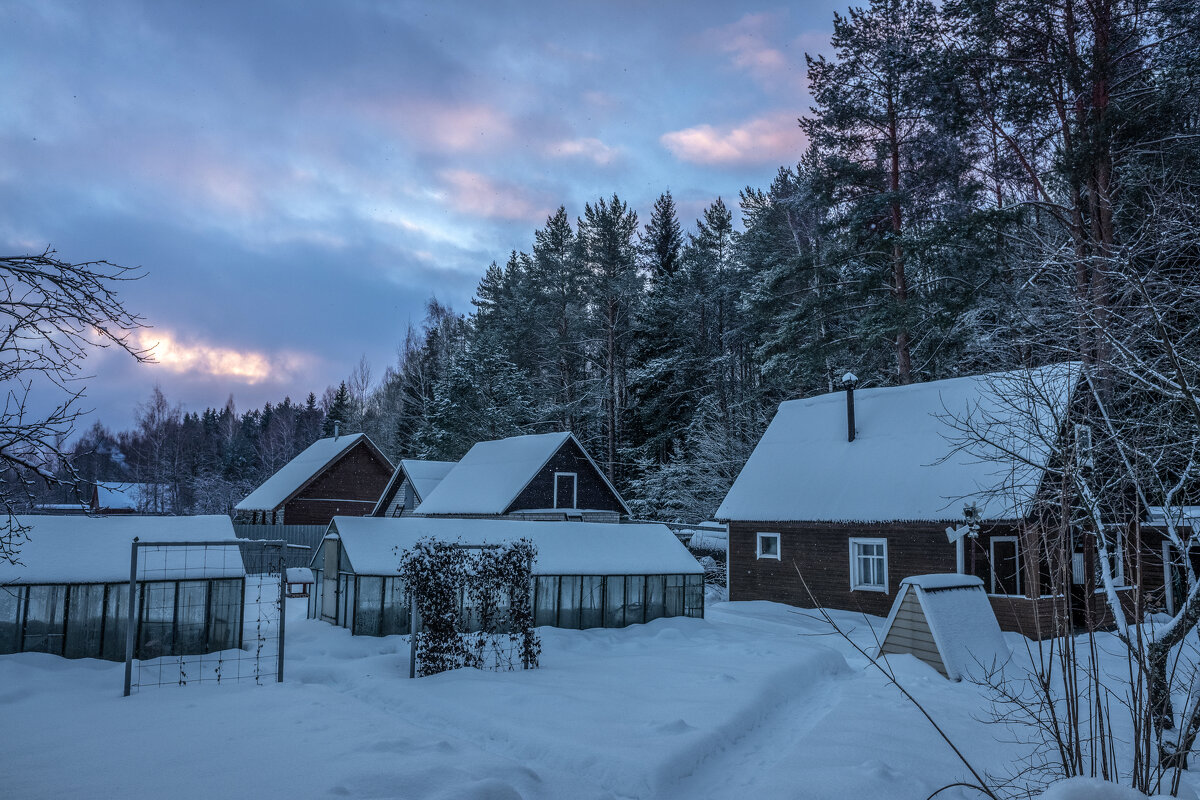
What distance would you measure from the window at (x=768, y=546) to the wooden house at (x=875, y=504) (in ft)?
0.10

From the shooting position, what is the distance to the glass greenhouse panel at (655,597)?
18312 mm

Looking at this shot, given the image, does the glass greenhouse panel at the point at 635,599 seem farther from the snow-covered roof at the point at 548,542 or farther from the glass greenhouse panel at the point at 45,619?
the glass greenhouse panel at the point at 45,619

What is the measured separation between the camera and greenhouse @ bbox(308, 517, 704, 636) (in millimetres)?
15633

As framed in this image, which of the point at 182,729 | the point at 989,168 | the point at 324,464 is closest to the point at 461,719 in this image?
the point at 182,729

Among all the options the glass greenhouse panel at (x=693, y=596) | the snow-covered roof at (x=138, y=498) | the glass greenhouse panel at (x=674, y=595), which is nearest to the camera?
the glass greenhouse panel at (x=674, y=595)

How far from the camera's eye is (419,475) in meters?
34.8

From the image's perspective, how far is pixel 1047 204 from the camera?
626 inches

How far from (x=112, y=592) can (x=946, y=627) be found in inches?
564

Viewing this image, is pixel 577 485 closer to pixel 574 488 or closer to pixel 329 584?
pixel 574 488

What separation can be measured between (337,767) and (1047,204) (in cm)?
1644

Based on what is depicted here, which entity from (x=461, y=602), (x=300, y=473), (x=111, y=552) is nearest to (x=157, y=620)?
(x=111, y=552)

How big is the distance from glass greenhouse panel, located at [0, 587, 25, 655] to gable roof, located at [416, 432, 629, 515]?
17559 millimetres

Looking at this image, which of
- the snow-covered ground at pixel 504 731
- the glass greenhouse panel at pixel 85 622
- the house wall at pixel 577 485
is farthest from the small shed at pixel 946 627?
the house wall at pixel 577 485

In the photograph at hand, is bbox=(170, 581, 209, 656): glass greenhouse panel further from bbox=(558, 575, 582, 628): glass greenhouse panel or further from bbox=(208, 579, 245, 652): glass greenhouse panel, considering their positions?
bbox=(558, 575, 582, 628): glass greenhouse panel
